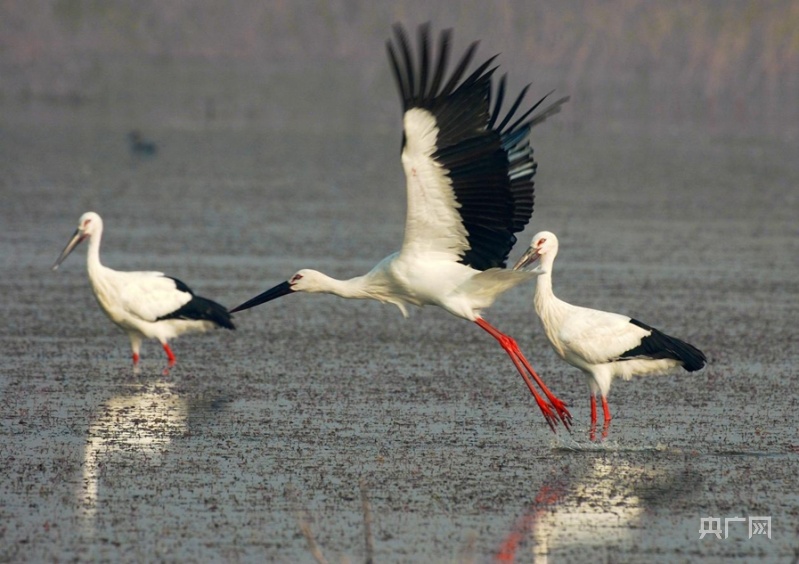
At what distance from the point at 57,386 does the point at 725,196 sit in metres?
17.8

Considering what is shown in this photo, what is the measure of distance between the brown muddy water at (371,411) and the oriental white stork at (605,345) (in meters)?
0.38

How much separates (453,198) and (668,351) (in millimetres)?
1923

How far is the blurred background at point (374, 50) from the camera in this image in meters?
51.7

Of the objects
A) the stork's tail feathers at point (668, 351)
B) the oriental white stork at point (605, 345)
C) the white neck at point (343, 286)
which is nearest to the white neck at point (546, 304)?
the oriental white stork at point (605, 345)

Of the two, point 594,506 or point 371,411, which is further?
point 371,411

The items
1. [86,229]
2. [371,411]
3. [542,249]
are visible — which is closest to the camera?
[371,411]

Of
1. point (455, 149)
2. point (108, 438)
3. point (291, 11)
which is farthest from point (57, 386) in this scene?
point (291, 11)

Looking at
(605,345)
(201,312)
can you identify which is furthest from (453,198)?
(201,312)

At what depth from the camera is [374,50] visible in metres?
55.8

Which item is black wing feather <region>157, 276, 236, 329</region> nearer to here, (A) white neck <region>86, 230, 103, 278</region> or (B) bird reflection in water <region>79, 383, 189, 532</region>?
(A) white neck <region>86, 230, 103, 278</region>

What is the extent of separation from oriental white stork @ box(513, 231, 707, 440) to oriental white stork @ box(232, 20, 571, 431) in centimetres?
34

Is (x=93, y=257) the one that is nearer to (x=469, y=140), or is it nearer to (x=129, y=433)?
(x=129, y=433)

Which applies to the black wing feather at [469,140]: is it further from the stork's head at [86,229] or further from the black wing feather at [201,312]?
the stork's head at [86,229]

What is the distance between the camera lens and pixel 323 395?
10695mm
